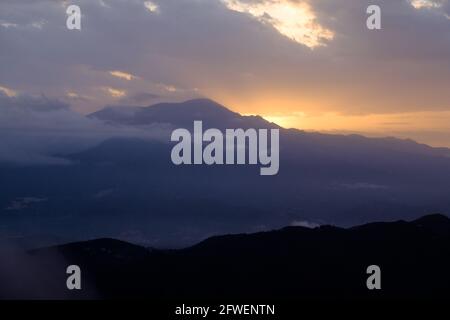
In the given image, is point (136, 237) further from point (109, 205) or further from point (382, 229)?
point (382, 229)

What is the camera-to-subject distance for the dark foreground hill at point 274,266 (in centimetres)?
A: 6072

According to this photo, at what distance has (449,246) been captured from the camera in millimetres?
68250

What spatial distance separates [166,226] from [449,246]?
136 feet

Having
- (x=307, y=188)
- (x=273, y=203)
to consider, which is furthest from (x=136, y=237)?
(x=307, y=188)

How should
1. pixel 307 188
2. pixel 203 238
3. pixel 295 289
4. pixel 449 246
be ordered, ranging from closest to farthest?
pixel 295 289
pixel 449 246
pixel 203 238
pixel 307 188

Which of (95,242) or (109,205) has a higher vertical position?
(109,205)

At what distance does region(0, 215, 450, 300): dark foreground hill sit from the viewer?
60719mm

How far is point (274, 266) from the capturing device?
66.2m

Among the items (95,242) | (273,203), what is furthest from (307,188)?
(95,242)

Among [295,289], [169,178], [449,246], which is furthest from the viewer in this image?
[169,178]
